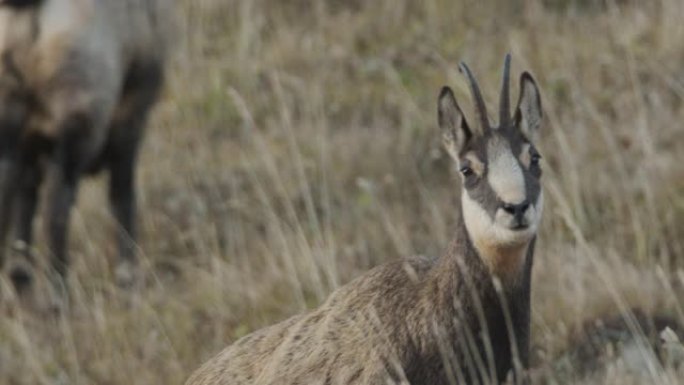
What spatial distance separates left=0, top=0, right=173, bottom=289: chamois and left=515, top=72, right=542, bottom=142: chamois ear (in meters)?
3.17

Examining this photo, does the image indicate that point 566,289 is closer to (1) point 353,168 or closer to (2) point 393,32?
(1) point 353,168

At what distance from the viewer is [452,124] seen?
16.6 feet

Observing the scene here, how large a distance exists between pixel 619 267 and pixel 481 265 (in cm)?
177

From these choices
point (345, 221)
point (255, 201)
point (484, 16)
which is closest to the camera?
point (345, 221)

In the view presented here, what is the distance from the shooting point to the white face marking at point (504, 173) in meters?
4.69

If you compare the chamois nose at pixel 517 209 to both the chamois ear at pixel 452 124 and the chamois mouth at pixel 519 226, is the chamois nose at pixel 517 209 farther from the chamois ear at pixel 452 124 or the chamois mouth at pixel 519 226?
the chamois ear at pixel 452 124

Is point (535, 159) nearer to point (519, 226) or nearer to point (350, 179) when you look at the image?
point (519, 226)

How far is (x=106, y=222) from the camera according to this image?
8984 mm

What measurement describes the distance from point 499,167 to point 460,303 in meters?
0.44

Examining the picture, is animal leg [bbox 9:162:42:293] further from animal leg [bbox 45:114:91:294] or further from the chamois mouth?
the chamois mouth

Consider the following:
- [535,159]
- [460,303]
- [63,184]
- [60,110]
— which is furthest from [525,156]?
[63,184]

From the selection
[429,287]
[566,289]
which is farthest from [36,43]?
[429,287]

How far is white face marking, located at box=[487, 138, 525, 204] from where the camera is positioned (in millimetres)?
4691

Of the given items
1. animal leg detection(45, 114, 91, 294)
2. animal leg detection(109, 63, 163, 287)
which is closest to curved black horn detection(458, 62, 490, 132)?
animal leg detection(45, 114, 91, 294)
